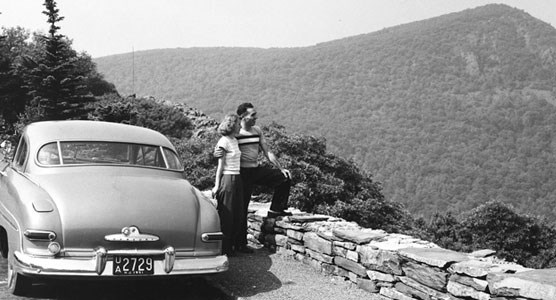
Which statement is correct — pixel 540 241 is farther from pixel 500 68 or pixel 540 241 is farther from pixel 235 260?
pixel 500 68

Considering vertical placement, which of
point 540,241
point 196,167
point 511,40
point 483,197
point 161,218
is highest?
point 511,40

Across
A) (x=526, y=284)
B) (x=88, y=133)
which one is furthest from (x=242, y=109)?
(x=526, y=284)

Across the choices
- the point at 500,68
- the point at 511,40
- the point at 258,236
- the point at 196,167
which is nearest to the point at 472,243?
the point at 196,167

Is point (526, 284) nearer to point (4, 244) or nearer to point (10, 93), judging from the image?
point (4, 244)

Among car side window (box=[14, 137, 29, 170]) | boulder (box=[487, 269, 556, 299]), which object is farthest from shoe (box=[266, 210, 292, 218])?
boulder (box=[487, 269, 556, 299])

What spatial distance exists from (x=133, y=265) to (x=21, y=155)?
7.70 feet

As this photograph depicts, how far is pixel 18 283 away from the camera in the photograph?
224 inches

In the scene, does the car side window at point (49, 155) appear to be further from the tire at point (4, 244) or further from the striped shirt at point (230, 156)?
the striped shirt at point (230, 156)

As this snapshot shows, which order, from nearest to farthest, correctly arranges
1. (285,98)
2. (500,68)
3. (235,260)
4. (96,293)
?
(96,293) → (235,260) → (285,98) → (500,68)

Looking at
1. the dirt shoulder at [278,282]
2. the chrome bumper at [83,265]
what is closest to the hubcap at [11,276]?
the chrome bumper at [83,265]

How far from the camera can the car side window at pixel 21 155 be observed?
6.48 m

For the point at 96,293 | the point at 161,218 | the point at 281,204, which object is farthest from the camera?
the point at 281,204

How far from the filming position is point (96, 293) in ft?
19.6

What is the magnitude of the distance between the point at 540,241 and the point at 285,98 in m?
85.0
